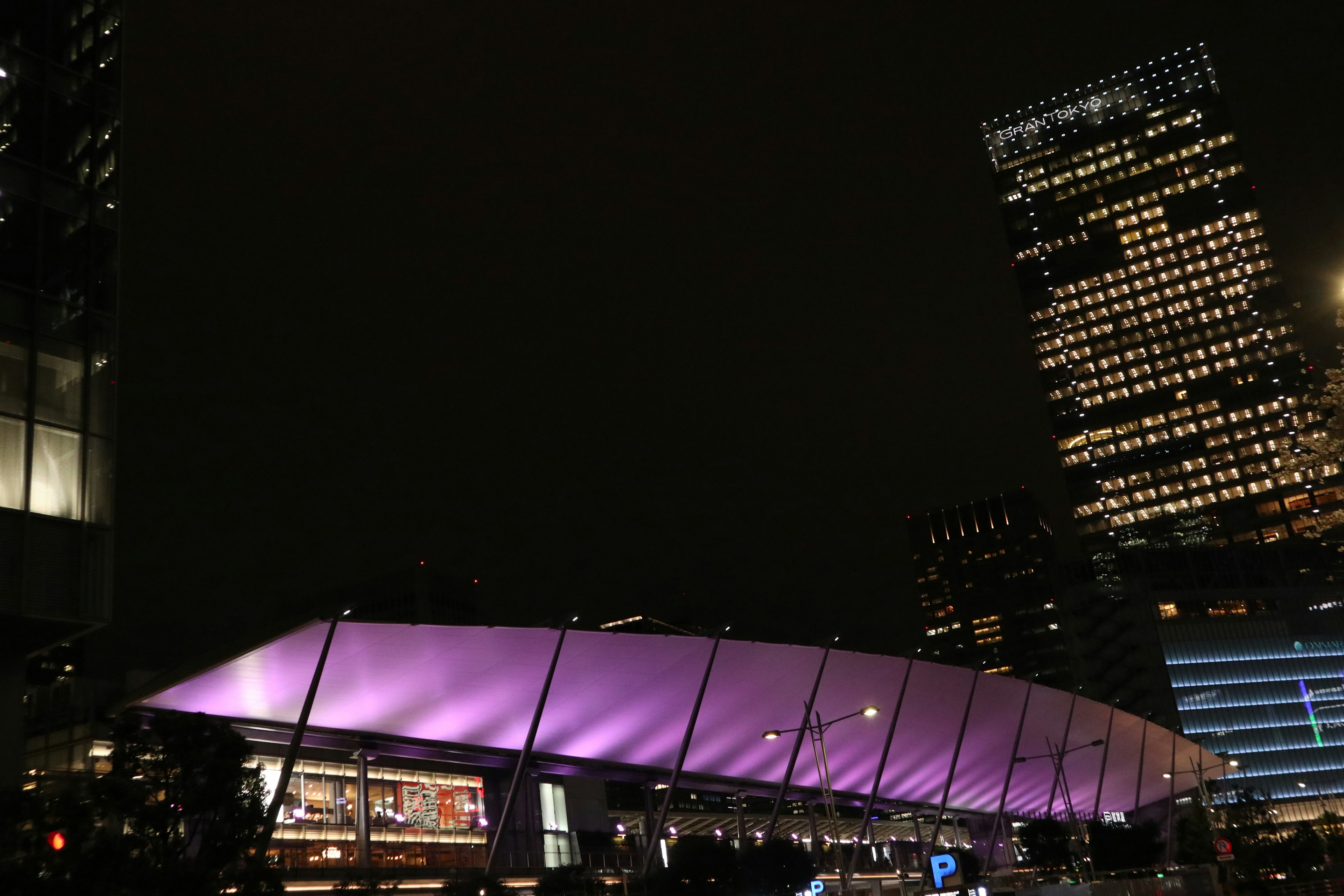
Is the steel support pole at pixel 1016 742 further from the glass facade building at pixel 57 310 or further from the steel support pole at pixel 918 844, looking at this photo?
the glass facade building at pixel 57 310

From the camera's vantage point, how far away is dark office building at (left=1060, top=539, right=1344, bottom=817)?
534 feet

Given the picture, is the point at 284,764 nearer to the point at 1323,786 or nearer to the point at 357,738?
the point at 357,738

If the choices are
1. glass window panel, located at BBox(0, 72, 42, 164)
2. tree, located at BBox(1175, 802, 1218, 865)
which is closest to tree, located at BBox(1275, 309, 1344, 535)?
glass window panel, located at BBox(0, 72, 42, 164)

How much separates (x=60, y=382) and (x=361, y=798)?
1881 cm

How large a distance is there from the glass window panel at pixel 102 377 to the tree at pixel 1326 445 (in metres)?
29.2

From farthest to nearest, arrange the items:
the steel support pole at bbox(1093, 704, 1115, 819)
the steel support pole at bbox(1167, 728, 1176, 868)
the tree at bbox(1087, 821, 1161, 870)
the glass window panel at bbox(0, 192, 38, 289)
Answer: the steel support pole at bbox(1167, 728, 1176, 868)
the steel support pole at bbox(1093, 704, 1115, 819)
the tree at bbox(1087, 821, 1161, 870)
the glass window panel at bbox(0, 192, 38, 289)

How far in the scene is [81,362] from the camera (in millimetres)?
32750

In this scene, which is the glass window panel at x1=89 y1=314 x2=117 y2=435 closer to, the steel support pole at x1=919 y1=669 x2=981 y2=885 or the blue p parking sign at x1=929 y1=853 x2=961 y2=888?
the blue p parking sign at x1=929 y1=853 x2=961 y2=888

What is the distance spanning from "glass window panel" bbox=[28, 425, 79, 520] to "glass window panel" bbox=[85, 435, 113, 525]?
31 cm

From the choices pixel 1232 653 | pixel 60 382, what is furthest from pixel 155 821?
pixel 1232 653

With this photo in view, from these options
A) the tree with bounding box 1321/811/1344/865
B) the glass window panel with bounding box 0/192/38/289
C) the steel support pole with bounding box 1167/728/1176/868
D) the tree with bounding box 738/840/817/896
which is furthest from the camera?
the steel support pole with bounding box 1167/728/1176/868

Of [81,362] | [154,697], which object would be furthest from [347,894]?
[81,362]

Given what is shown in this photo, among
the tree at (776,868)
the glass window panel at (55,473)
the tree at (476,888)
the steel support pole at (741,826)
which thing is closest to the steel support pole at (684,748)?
the tree at (776,868)

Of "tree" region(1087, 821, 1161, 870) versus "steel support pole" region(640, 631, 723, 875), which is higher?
"steel support pole" region(640, 631, 723, 875)
